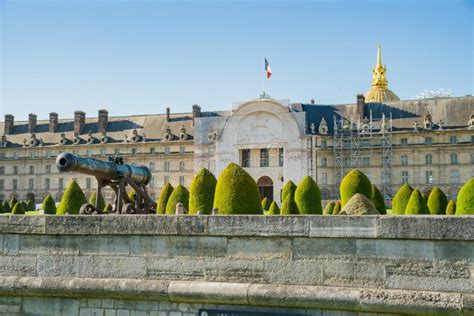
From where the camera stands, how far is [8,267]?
7902 millimetres

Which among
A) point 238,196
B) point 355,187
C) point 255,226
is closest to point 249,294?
point 255,226

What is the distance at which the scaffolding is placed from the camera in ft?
169

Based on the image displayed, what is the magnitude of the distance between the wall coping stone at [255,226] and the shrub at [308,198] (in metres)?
14.3

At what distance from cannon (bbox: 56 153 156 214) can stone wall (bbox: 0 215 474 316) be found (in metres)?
2.33

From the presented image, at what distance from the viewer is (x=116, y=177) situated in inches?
454

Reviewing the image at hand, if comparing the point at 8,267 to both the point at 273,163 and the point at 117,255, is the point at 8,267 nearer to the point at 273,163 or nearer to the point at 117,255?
the point at 117,255

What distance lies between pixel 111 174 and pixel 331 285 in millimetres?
5927

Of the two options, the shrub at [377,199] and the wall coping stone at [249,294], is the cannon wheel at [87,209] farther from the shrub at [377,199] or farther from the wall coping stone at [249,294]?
the shrub at [377,199]

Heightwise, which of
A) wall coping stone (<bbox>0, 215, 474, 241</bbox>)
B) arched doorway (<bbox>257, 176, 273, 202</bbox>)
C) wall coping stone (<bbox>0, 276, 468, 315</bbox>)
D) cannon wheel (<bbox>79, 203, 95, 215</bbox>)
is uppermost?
arched doorway (<bbox>257, 176, 273, 202</bbox>)

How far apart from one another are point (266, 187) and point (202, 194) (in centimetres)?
3611

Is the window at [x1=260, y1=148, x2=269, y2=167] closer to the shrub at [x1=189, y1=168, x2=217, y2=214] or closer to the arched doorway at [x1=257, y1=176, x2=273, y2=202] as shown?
the arched doorway at [x1=257, y1=176, x2=273, y2=202]

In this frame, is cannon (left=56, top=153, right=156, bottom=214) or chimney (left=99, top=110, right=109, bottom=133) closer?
cannon (left=56, top=153, right=156, bottom=214)

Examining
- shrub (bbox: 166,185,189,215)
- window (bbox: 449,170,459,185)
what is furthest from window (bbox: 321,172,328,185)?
shrub (bbox: 166,185,189,215)

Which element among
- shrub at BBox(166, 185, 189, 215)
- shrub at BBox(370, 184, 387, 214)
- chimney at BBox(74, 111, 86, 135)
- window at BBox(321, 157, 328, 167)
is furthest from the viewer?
chimney at BBox(74, 111, 86, 135)
